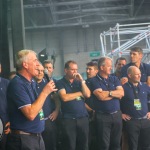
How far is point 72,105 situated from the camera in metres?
4.66

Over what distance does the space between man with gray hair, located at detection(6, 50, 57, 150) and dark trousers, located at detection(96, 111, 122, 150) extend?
195 cm

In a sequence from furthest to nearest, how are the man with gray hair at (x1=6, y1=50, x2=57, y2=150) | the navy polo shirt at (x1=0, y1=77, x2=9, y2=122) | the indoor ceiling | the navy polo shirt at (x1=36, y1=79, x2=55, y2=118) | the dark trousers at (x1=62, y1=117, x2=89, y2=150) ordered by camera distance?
1. the indoor ceiling
2. the dark trousers at (x1=62, y1=117, x2=89, y2=150)
3. the navy polo shirt at (x1=36, y1=79, x2=55, y2=118)
4. the navy polo shirt at (x1=0, y1=77, x2=9, y2=122)
5. the man with gray hair at (x1=6, y1=50, x2=57, y2=150)

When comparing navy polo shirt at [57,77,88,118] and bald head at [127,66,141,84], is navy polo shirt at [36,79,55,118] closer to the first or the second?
navy polo shirt at [57,77,88,118]

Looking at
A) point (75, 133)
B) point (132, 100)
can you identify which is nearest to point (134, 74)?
point (132, 100)

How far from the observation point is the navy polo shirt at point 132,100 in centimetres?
483

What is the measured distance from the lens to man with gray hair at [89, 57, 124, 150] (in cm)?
470

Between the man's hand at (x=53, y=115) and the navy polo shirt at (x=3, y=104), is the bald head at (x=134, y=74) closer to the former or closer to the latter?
the man's hand at (x=53, y=115)

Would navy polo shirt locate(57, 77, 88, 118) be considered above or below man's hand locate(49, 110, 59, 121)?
above

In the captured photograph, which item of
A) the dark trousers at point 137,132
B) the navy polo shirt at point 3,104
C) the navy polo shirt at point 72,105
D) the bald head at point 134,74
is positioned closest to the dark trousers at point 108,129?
the dark trousers at point 137,132

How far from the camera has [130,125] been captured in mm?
4836

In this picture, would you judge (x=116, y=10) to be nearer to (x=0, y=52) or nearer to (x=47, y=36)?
(x=47, y=36)

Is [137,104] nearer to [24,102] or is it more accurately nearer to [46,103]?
[46,103]

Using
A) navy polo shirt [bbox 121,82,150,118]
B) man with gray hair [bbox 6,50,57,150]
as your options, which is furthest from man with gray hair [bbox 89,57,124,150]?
man with gray hair [bbox 6,50,57,150]

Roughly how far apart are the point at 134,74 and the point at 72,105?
1130mm
